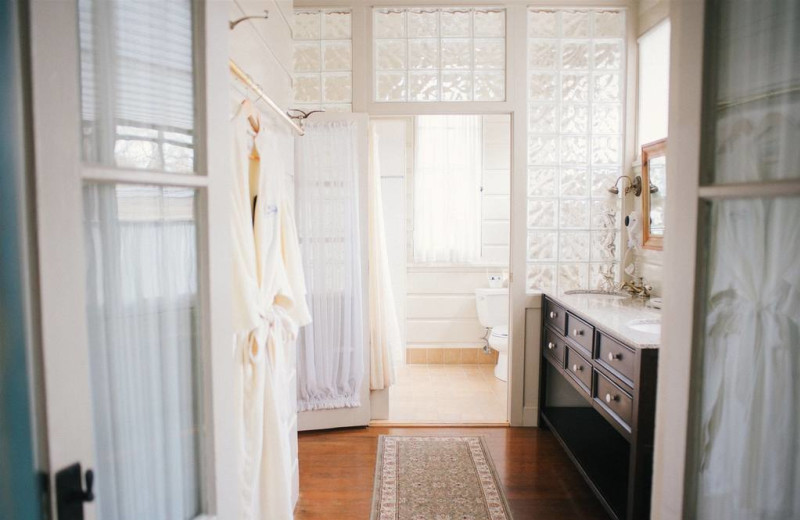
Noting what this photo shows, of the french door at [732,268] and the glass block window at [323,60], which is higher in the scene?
the glass block window at [323,60]

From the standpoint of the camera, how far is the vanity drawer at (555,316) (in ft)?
8.82

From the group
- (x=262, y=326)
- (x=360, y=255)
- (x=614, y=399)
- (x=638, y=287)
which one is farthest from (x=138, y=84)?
(x=638, y=287)

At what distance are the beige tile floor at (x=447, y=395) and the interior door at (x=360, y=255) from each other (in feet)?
1.05

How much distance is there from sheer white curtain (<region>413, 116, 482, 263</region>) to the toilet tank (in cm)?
42

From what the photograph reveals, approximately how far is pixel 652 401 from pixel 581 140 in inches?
73.4

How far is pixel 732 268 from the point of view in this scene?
0.95 metres

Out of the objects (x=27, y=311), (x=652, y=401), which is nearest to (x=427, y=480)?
(x=652, y=401)

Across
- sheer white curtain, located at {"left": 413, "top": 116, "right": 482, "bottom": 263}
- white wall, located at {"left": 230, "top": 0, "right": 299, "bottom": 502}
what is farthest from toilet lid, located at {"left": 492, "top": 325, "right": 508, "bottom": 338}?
white wall, located at {"left": 230, "top": 0, "right": 299, "bottom": 502}

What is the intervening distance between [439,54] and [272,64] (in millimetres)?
1379

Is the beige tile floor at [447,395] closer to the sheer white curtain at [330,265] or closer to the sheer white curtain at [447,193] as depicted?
the sheer white curtain at [330,265]

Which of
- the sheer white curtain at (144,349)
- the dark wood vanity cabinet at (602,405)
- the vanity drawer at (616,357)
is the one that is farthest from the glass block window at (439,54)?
the sheer white curtain at (144,349)

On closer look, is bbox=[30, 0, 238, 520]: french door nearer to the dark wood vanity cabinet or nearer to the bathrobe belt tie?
the bathrobe belt tie

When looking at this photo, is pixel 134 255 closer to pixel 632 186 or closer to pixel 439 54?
pixel 439 54

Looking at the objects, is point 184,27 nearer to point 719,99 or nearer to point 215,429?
point 215,429
